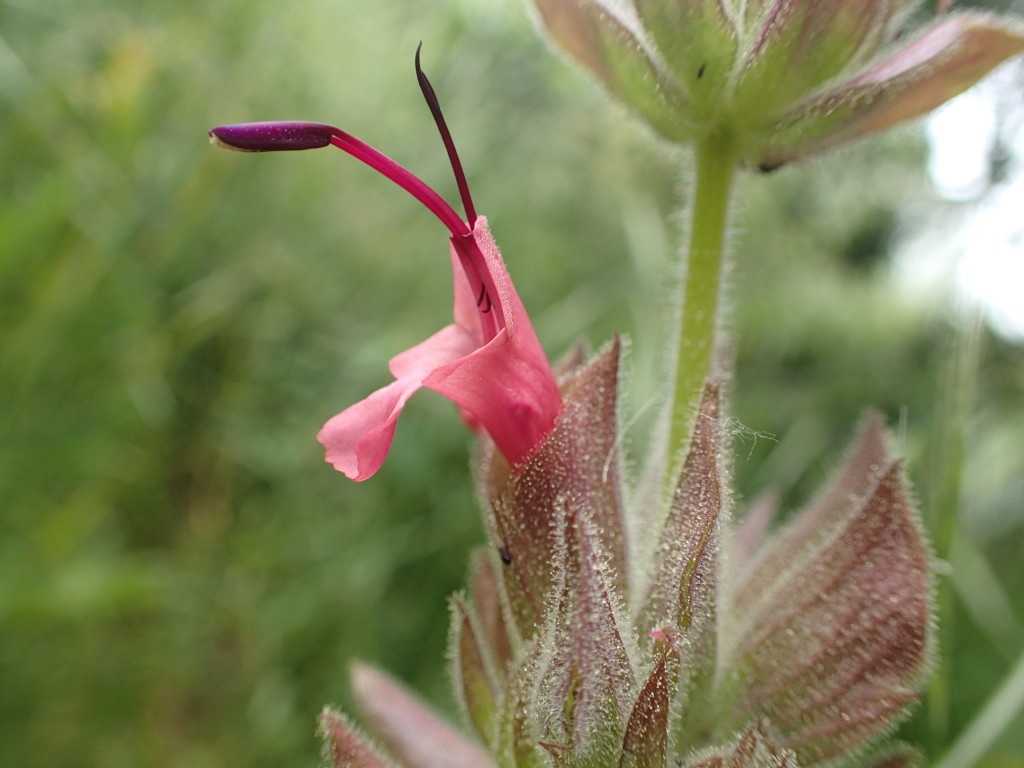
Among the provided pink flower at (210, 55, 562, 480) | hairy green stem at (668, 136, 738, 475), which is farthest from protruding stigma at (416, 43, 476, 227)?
hairy green stem at (668, 136, 738, 475)

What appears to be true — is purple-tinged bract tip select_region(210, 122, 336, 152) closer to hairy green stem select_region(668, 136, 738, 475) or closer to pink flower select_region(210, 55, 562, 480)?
pink flower select_region(210, 55, 562, 480)

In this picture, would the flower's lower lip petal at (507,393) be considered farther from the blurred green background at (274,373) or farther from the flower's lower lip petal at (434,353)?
the blurred green background at (274,373)

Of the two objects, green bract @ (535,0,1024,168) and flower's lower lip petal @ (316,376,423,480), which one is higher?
green bract @ (535,0,1024,168)

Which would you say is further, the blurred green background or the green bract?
the blurred green background

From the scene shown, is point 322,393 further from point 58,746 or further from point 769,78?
point 769,78

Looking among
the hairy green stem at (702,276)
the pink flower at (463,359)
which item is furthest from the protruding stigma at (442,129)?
the hairy green stem at (702,276)

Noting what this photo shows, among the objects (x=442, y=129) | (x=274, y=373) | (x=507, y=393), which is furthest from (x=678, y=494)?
(x=274, y=373)

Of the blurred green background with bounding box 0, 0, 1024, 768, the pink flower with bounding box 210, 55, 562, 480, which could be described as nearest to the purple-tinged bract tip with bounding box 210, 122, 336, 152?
the pink flower with bounding box 210, 55, 562, 480
